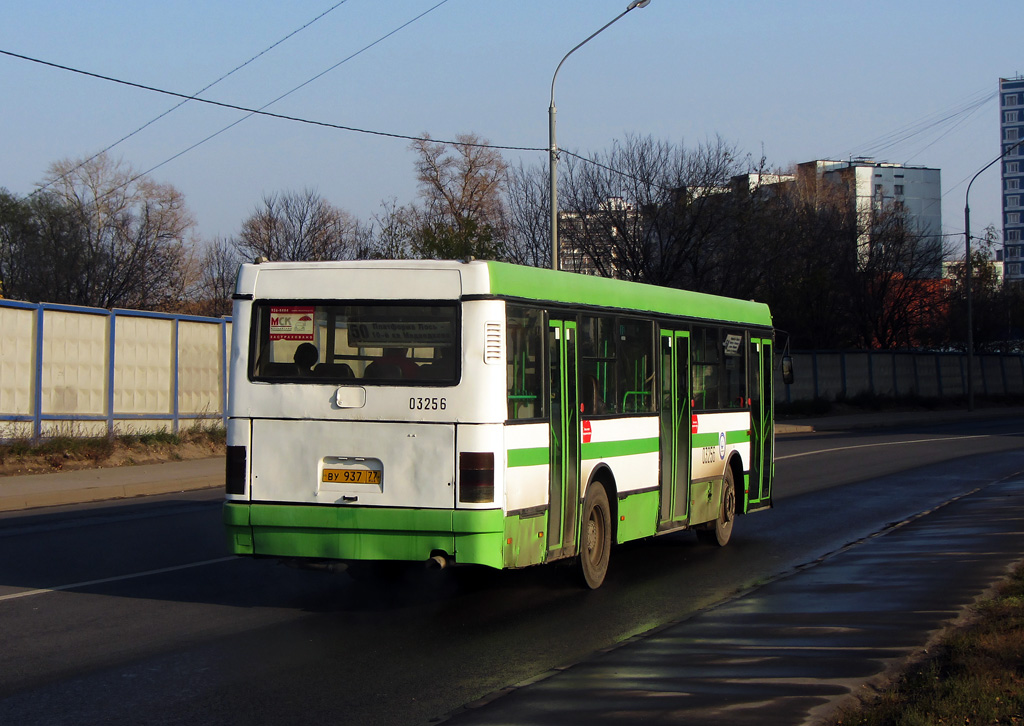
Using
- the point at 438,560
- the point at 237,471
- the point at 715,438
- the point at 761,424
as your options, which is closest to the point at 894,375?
the point at 761,424

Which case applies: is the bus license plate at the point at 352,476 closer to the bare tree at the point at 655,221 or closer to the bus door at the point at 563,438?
the bus door at the point at 563,438

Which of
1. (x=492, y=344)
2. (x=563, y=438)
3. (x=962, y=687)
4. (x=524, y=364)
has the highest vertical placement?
(x=492, y=344)

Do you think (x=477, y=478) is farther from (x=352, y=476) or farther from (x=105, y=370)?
(x=105, y=370)

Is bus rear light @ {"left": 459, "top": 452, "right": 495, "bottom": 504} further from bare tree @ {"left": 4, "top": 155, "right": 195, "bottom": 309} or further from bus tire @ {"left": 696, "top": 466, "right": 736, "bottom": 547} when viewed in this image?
bare tree @ {"left": 4, "top": 155, "right": 195, "bottom": 309}

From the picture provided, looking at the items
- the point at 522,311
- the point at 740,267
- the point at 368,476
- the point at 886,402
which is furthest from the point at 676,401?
the point at 886,402

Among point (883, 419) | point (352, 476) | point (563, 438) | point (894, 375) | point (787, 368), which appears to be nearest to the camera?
point (352, 476)

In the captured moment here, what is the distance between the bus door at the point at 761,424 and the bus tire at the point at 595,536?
4055mm

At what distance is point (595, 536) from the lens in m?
9.91

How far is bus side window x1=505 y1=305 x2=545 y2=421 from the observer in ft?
27.6

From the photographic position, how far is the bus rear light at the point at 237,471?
8.52 meters

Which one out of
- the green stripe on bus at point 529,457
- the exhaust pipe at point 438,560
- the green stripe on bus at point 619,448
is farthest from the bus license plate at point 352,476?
the green stripe on bus at point 619,448

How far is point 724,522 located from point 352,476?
5.85 metres

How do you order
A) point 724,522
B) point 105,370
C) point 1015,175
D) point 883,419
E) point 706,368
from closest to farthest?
point 706,368
point 724,522
point 105,370
point 883,419
point 1015,175

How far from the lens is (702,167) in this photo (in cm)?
4044
